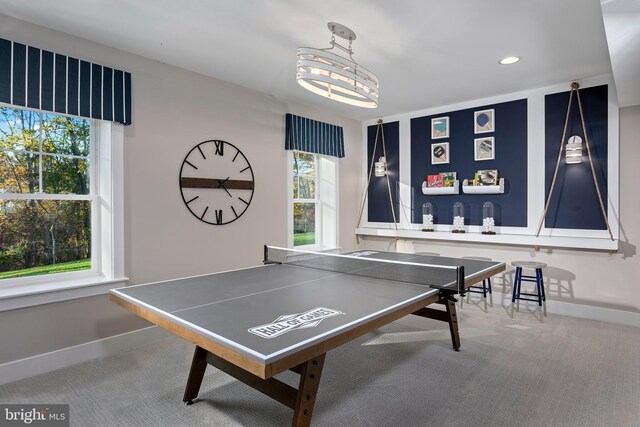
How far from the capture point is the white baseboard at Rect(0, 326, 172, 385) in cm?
265

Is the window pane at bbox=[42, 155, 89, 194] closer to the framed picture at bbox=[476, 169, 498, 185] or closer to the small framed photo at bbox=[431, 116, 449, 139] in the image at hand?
the small framed photo at bbox=[431, 116, 449, 139]

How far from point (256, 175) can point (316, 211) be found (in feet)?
4.51

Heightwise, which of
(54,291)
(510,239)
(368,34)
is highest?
(368,34)

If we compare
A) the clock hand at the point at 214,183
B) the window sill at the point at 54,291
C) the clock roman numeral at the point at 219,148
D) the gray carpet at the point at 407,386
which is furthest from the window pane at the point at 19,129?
the gray carpet at the point at 407,386

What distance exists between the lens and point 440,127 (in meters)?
5.02

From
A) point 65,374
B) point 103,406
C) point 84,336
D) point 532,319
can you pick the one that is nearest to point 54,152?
point 84,336

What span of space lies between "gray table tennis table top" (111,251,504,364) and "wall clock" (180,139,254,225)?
1324 mm

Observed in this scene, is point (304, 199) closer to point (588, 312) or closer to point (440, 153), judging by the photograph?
point (440, 153)

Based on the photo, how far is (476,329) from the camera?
12.0 feet

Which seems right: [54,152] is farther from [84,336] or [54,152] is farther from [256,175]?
[256,175]

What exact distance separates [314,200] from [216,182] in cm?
177

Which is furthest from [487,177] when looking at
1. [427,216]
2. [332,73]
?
[332,73]

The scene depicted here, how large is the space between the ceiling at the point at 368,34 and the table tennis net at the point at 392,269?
182 cm

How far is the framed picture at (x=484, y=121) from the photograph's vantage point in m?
4.60
